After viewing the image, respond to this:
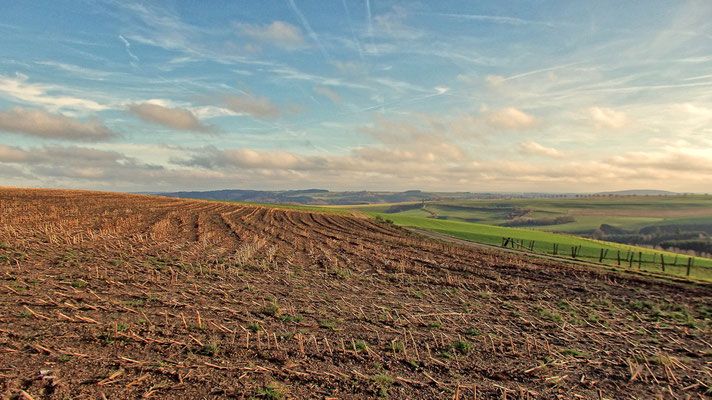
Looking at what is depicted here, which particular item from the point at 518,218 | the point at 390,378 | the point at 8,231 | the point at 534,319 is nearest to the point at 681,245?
the point at 518,218

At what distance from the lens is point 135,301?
1260cm

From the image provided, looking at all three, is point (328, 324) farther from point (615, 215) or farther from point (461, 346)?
point (615, 215)

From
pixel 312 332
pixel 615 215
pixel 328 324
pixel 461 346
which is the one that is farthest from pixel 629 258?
pixel 615 215

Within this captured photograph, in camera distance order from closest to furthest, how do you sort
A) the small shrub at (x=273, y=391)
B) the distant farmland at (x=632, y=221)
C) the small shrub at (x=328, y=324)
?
the small shrub at (x=273, y=391)
the small shrub at (x=328, y=324)
the distant farmland at (x=632, y=221)

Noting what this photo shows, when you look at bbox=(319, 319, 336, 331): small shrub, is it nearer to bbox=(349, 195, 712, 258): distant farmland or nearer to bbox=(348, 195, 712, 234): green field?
bbox=(349, 195, 712, 258): distant farmland

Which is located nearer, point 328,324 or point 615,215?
point 328,324

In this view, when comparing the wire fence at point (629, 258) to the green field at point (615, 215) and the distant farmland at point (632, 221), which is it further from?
the green field at point (615, 215)

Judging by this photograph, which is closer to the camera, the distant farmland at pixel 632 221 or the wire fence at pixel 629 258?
the wire fence at pixel 629 258

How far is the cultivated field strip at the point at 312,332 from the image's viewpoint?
7.95 m

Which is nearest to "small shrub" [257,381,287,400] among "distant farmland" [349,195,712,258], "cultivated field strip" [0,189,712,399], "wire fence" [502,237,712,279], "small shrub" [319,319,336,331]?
"cultivated field strip" [0,189,712,399]

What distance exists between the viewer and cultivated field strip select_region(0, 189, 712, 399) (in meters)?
7.95

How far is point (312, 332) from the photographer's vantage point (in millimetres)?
11273

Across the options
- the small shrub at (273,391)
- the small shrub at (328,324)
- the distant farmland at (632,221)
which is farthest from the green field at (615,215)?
the small shrub at (273,391)

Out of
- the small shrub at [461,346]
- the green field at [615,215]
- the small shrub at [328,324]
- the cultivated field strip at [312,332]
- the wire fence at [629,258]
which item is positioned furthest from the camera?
the green field at [615,215]
